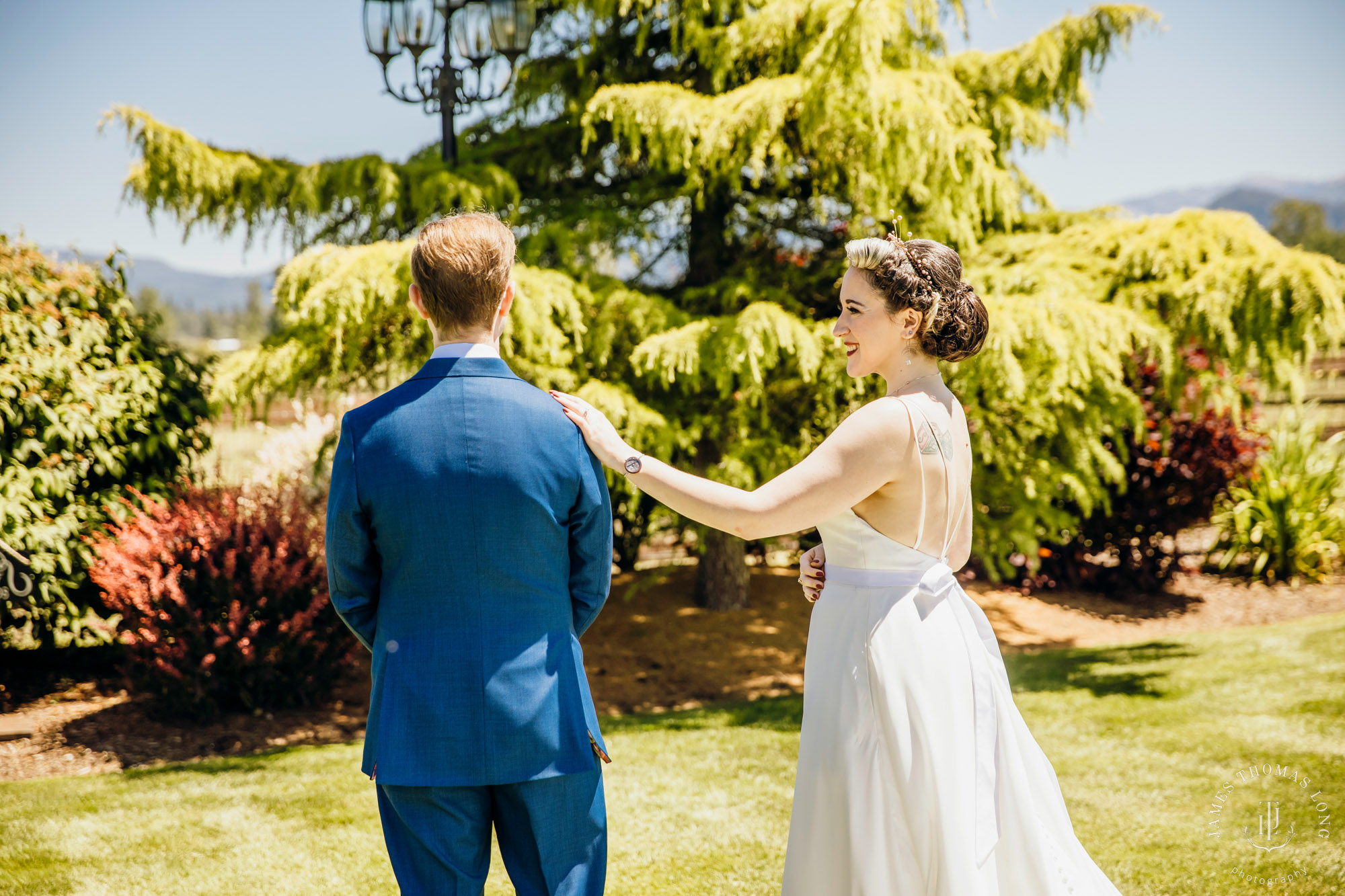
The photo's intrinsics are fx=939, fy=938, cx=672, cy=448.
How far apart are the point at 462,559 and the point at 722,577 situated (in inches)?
237

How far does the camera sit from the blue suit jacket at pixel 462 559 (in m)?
1.99

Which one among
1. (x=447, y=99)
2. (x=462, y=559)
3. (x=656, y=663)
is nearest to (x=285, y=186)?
(x=447, y=99)

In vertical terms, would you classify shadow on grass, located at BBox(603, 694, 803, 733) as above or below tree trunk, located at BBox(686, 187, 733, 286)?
below

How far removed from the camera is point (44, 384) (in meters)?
5.98

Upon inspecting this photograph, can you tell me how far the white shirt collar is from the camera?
206 centimetres

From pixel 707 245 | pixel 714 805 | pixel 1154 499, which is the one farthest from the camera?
pixel 1154 499

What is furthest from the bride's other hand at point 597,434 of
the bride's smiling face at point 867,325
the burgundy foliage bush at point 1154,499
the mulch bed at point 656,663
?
the burgundy foliage bush at point 1154,499

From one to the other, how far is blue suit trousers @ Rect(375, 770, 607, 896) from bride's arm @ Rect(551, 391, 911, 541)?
26.4 inches

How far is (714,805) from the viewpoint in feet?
14.6

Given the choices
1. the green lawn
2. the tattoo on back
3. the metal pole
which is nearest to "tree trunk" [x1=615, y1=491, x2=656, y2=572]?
the green lawn

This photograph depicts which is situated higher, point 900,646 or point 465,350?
point 465,350

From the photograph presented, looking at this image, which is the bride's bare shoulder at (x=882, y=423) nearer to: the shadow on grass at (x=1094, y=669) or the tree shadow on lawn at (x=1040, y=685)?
the tree shadow on lawn at (x=1040, y=685)

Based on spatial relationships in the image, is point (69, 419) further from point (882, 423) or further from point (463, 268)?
point (882, 423)

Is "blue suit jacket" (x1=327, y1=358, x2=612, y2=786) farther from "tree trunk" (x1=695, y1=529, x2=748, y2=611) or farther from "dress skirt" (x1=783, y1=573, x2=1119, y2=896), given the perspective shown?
"tree trunk" (x1=695, y1=529, x2=748, y2=611)
